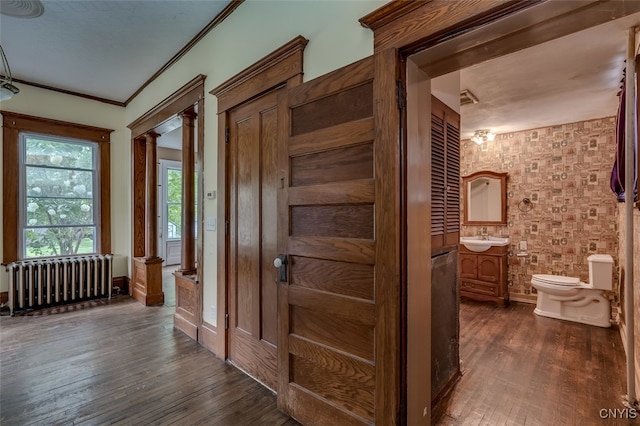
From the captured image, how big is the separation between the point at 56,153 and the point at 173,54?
99.7 inches

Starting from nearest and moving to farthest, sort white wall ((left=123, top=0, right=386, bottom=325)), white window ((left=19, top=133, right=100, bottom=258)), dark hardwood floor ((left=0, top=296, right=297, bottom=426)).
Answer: white wall ((left=123, top=0, right=386, bottom=325)), dark hardwood floor ((left=0, top=296, right=297, bottom=426)), white window ((left=19, top=133, right=100, bottom=258))

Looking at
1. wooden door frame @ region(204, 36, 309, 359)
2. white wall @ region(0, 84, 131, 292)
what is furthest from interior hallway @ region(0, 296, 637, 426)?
white wall @ region(0, 84, 131, 292)

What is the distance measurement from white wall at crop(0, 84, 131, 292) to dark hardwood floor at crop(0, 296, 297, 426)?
1701mm

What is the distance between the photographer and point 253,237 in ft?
7.89

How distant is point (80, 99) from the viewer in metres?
4.54

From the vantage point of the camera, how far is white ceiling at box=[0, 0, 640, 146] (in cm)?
255

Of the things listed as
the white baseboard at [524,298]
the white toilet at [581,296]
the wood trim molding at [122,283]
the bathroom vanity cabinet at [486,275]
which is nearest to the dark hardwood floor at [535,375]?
the white toilet at [581,296]

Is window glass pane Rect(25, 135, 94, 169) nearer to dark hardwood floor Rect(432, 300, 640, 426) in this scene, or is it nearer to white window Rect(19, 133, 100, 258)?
white window Rect(19, 133, 100, 258)

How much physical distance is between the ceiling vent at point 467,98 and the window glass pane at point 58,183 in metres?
5.26

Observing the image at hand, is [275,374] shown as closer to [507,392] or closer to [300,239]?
[300,239]

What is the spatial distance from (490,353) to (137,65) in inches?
194

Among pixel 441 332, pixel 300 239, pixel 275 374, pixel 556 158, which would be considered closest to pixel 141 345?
pixel 275 374

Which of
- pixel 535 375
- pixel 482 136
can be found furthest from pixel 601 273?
pixel 482 136
